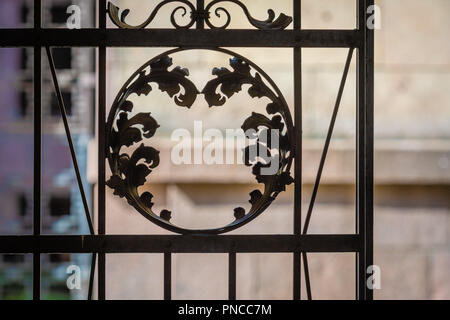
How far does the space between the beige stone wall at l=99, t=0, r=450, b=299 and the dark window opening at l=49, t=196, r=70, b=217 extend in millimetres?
343

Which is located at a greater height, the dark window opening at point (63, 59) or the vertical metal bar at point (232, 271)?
the dark window opening at point (63, 59)

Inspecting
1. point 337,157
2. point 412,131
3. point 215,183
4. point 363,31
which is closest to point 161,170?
point 215,183

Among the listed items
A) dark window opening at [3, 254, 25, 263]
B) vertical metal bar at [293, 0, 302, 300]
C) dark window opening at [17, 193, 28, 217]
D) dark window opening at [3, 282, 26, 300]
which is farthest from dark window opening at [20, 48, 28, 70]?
vertical metal bar at [293, 0, 302, 300]

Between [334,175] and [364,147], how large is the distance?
1.03 m

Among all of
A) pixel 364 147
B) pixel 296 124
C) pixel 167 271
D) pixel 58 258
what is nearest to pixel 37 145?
pixel 167 271

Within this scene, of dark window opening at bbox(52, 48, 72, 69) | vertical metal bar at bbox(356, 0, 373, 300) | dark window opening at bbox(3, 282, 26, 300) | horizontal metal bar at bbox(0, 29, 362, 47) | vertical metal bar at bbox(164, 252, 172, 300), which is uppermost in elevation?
dark window opening at bbox(52, 48, 72, 69)

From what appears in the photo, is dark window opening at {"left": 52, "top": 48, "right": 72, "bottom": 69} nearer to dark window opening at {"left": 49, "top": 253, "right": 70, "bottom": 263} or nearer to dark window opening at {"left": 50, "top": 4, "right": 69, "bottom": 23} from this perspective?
dark window opening at {"left": 50, "top": 4, "right": 69, "bottom": 23}

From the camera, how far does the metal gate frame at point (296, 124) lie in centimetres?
102

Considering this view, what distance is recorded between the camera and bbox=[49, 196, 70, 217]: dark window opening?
235cm

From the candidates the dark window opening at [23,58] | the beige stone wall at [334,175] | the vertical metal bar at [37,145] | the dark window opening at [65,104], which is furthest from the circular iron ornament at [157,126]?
the dark window opening at [23,58]

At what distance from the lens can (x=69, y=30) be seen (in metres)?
1.02

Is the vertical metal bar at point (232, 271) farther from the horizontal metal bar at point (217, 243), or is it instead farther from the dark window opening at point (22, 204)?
the dark window opening at point (22, 204)

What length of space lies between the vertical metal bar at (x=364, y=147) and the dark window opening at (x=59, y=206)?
1.60m

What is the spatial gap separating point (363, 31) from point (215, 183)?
1130 mm
